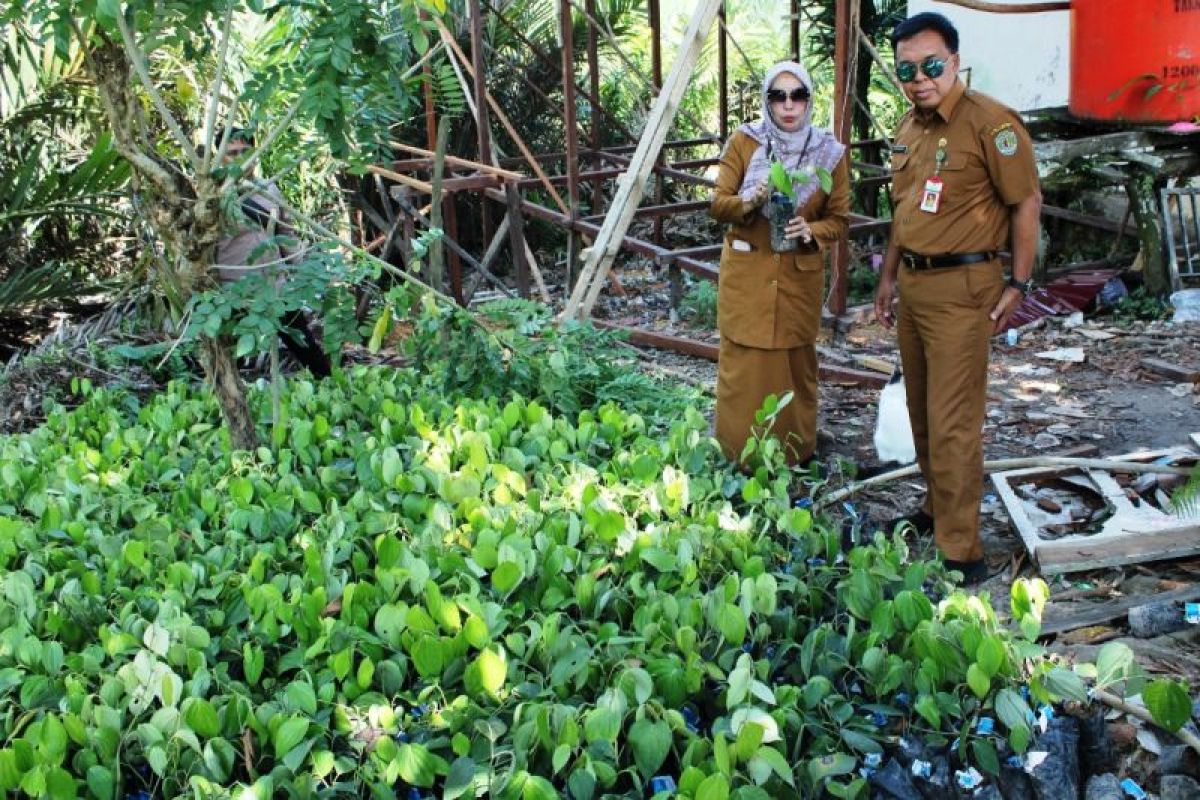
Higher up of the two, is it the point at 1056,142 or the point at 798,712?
the point at 1056,142

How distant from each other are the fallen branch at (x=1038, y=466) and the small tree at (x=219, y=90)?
1.81 meters

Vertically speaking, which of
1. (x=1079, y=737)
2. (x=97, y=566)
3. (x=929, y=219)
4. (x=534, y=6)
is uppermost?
(x=534, y=6)

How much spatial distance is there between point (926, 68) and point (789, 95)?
1.99 feet

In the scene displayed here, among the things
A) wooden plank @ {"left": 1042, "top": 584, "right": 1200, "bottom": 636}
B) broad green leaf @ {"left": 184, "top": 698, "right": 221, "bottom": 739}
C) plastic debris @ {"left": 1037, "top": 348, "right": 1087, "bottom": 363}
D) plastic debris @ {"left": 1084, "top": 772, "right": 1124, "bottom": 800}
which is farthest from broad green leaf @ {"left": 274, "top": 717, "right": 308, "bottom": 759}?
plastic debris @ {"left": 1037, "top": 348, "right": 1087, "bottom": 363}

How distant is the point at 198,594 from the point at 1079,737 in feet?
5.77

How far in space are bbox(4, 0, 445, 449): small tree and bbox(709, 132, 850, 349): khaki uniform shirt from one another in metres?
1.21

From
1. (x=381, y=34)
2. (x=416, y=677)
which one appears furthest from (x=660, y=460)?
(x=381, y=34)

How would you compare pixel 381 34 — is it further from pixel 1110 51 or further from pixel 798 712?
pixel 1110 51

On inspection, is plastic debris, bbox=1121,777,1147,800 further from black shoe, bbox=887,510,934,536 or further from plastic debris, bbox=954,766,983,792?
black shoe, bbox=887,510,934,536

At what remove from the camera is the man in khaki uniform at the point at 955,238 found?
3.56 metres

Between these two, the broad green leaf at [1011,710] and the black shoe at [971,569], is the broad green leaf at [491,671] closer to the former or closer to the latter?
the broad green leaf at [1011,710]

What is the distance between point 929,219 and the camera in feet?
12.1

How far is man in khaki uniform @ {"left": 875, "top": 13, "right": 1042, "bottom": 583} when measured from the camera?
3.56 meters

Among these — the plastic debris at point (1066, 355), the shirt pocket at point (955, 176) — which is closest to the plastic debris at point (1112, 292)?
the plastic debris at point (1066, 355)
